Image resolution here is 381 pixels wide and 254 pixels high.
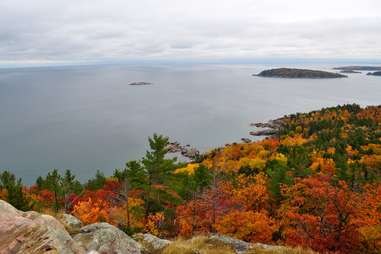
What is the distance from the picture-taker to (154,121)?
522ft

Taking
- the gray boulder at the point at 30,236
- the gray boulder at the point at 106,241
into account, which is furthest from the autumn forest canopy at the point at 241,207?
the gray boulder at the point at 30,236

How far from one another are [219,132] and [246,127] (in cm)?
1944

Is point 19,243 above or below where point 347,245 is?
above

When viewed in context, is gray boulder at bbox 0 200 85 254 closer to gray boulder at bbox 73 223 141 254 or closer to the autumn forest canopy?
gray boulder at bbox 73 223 141 254

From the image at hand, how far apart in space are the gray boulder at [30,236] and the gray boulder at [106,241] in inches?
74.5

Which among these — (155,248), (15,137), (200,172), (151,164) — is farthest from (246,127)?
(155,248)

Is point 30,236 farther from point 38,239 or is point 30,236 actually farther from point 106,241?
point 106,241

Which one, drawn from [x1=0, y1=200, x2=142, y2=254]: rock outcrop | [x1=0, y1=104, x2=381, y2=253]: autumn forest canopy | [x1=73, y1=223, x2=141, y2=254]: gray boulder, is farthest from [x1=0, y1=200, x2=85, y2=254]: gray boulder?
[x1=0, y1=104, x2=381, y2=253]: autumn forest canopy

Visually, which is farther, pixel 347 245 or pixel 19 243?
pixel 347 245

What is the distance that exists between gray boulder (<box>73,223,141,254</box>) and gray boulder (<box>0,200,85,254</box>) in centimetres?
189

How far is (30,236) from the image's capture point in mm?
10922

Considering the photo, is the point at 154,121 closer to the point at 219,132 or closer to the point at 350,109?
the point at 219,132

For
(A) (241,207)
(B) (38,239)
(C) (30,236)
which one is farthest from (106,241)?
(A) (241,207)

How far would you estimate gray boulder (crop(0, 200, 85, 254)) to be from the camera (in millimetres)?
10516
